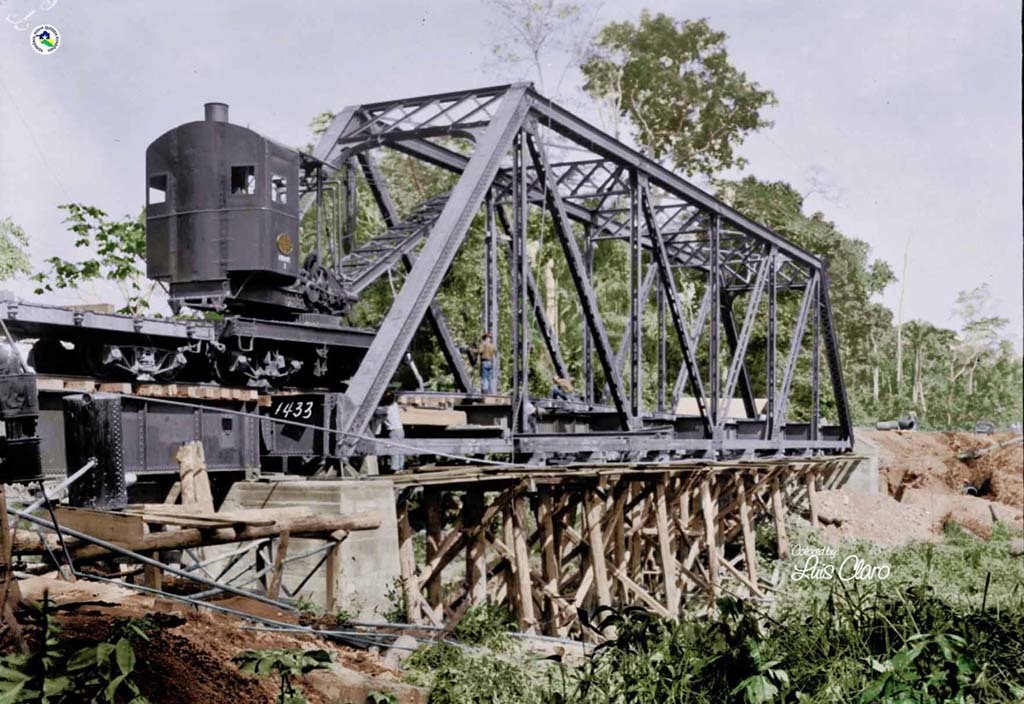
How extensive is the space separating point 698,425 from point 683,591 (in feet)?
11.5

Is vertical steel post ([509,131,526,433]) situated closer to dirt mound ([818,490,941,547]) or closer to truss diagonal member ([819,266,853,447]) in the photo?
dirt mound ([818,490,941,547])

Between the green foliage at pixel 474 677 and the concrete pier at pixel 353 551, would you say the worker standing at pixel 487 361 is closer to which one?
the concrete pier at pixel 353 551

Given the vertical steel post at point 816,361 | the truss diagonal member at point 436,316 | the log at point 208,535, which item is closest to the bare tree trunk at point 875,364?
the vertical steel post at point 816,361

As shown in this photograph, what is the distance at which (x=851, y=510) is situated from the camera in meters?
23.0

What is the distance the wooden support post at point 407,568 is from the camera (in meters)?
12.9

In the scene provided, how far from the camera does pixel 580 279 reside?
17.6m

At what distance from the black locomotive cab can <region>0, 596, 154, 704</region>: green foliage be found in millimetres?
9580

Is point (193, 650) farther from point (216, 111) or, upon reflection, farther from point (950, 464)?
point (950, 464)

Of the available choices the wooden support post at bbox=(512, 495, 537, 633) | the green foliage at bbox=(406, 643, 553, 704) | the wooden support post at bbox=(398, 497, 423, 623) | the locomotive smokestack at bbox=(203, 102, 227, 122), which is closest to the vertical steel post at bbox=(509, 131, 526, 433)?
the wooden support post at bbox=(512, 495, 537, 633)

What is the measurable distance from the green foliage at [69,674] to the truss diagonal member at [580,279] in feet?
37.5

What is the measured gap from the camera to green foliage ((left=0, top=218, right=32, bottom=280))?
2046cm

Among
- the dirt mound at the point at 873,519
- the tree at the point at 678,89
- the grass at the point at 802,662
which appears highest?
the tree at the point at 678,89

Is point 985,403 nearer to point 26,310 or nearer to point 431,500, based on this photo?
point 431,500
